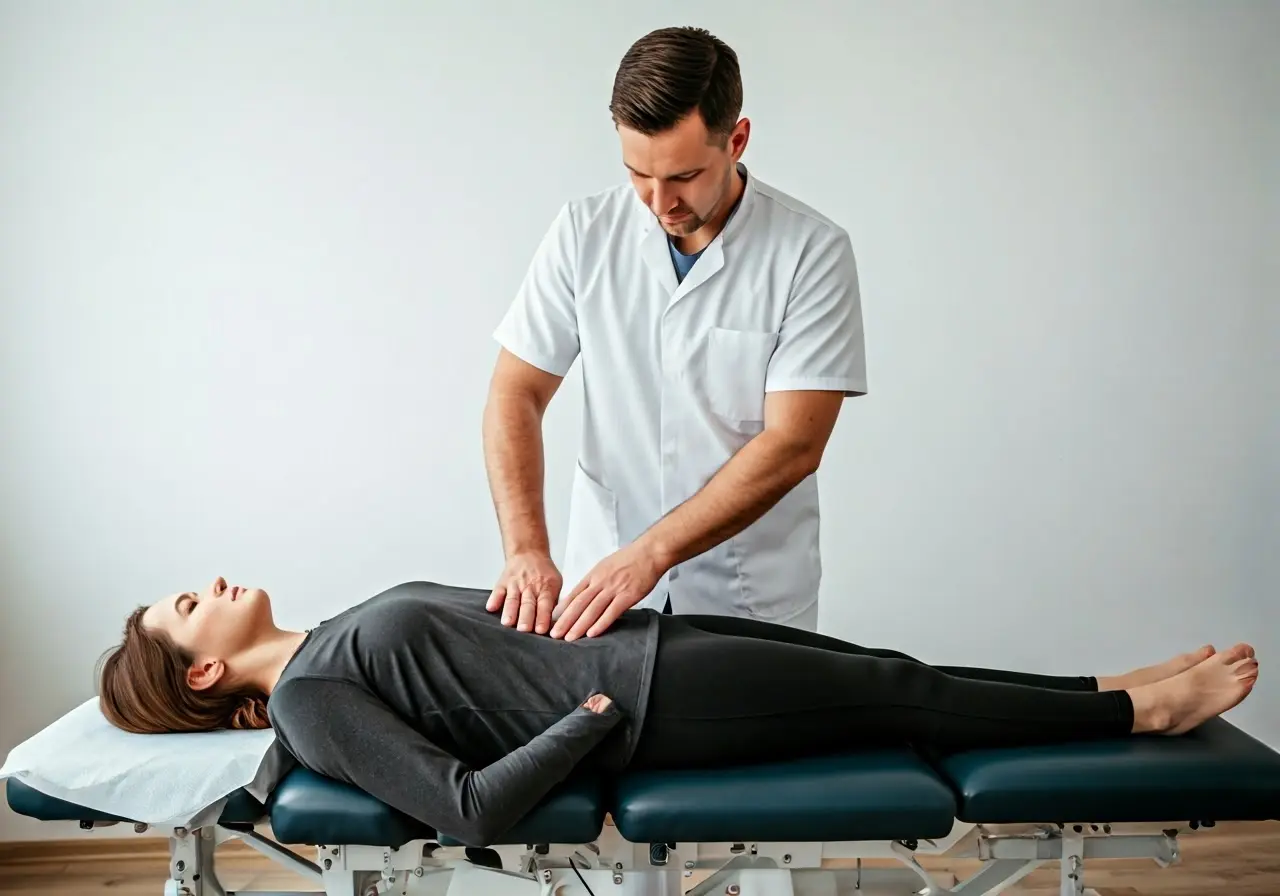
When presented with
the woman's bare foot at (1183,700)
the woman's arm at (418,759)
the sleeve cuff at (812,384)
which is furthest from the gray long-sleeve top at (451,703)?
the woman's bare foot at (1183,700)

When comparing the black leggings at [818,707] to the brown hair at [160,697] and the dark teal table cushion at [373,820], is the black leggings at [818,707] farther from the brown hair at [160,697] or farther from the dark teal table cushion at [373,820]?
the brown hair at [160,697]

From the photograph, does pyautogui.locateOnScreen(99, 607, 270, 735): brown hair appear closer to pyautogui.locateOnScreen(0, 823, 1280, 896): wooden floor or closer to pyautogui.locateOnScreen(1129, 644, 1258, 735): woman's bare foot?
pyautogui.locateOnScreen(0, 823, 1280, 896): wooden floor

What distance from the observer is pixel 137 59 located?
8.81ft

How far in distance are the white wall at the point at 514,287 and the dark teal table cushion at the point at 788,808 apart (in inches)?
51.2

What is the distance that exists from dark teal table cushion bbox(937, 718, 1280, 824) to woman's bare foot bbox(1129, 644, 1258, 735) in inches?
4.4

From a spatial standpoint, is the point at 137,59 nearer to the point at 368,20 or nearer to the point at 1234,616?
the point at 368,20

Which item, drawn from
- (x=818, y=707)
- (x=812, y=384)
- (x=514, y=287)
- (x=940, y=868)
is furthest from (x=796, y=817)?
(x=514, y=287)

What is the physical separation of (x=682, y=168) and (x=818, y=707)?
2.46ft

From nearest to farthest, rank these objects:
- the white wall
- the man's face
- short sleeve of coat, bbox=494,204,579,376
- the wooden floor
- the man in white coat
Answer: the man's face
the man in white coat
short sleeve of coat, bbox=494,204,579,376
the wooden floor
the white wall

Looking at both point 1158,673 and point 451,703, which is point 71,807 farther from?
point 1158,673

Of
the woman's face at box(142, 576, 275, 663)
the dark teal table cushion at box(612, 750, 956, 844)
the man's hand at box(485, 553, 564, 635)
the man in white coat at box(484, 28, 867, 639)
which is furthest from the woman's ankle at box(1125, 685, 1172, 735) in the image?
the woman's face at box(142, 576, 275, 663)

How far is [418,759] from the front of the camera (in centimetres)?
150

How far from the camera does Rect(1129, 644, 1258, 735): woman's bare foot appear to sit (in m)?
1.71

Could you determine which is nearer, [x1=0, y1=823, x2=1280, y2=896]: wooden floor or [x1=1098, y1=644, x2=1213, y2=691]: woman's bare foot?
[x1=1098, y1=644, x2=1213, y2=691]: woman's bare foot
